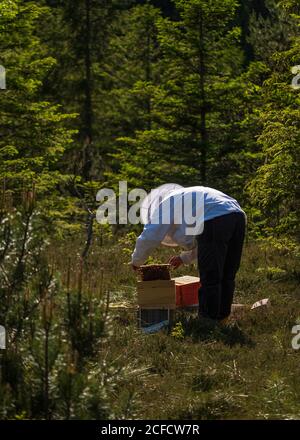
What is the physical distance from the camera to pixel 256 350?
7.83 metres

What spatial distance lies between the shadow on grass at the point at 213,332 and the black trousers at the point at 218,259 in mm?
220

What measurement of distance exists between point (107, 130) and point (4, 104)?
14031mm

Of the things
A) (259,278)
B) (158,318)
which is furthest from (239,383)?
(259,278)

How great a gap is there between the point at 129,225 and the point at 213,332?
12527 mm

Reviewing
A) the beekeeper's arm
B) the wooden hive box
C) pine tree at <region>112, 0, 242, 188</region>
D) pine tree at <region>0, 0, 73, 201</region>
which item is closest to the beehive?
the wooden hive box

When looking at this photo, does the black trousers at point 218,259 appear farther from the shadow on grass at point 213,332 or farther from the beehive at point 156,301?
the beehive at point 156,301

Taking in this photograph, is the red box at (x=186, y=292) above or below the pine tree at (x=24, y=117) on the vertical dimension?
below

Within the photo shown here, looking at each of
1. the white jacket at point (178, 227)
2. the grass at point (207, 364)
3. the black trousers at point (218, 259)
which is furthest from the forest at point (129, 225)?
the white jacket at point (178, 227)

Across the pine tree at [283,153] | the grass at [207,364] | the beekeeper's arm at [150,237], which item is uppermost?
the pine tree at [283,153]

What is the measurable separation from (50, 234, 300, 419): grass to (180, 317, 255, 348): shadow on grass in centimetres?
1

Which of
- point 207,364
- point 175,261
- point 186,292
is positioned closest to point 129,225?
point 186,292

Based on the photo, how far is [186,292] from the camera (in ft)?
31.7

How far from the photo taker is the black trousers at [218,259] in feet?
27.8
